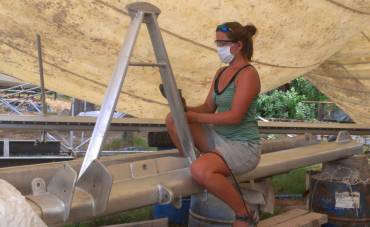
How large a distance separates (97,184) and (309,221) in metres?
2.08

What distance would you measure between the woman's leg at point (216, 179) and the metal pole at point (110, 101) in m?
0.55

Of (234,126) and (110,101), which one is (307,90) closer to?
(234,126)

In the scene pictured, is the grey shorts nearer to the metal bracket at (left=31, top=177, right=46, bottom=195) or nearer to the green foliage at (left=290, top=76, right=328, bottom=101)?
the metal bracket at (left=31, top=177, right=46, bottom=195)

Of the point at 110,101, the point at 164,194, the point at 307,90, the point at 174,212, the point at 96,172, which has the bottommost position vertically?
the point at 174,212

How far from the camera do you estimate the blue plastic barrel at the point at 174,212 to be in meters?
3.96

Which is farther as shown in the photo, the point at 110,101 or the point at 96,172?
the point at 110,101

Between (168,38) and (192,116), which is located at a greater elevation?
(168,38)

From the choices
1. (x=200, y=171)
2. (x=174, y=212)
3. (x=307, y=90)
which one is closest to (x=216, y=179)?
(x=200, y=171)

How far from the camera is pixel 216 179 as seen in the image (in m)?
2.29

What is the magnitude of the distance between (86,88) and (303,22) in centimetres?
194

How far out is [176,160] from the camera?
243 centimetres

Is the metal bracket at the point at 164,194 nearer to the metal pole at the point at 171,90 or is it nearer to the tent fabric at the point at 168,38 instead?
the metal pole at the point at 171,90

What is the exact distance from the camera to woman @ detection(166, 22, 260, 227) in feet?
7.62

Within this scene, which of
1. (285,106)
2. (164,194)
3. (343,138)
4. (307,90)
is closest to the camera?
(164,194)
